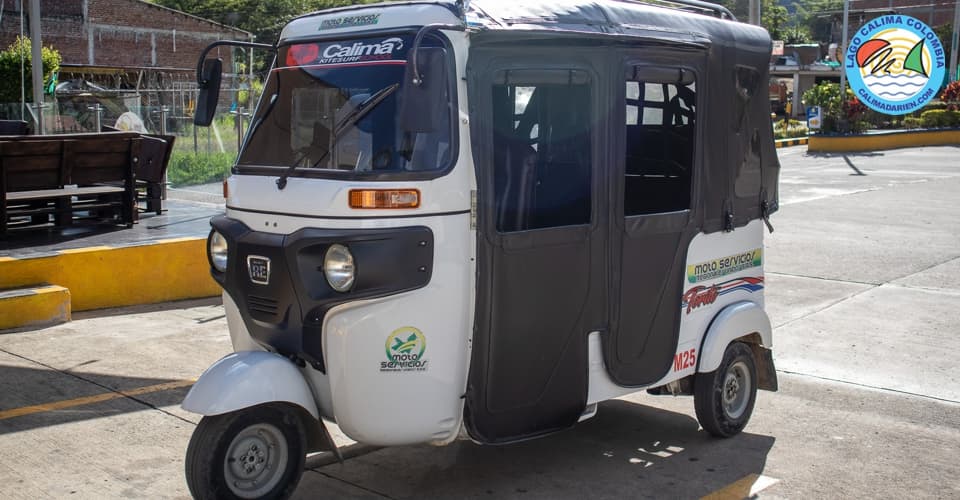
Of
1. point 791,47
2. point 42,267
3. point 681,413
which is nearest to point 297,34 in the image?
point 681,413

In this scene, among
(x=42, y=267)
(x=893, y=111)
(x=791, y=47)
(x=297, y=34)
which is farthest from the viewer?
(x=791, y=47)

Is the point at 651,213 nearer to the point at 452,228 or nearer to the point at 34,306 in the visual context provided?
the point at 452,228

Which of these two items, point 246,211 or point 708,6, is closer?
point 246,211

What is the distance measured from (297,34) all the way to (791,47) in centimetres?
6658

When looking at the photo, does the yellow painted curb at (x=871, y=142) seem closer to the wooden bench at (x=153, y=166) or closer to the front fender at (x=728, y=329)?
the wooden bench at (x=153, y=166)

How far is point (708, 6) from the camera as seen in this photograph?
633cm

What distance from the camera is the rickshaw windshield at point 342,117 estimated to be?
15.2 feet

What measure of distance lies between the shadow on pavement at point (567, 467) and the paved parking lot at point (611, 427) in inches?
0.6

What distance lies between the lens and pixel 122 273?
9.41 m

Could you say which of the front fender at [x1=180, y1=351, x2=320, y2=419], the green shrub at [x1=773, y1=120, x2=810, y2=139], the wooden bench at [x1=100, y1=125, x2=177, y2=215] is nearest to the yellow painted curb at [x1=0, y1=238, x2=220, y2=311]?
the wooden bench at [x1=100, y1=125, x2=177, y2=215]

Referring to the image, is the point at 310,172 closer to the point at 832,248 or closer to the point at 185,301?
the point at 185,301

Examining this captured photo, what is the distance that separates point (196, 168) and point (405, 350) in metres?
13.1

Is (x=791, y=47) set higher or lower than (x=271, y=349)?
higher

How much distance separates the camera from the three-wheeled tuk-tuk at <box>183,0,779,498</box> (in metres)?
4.55
